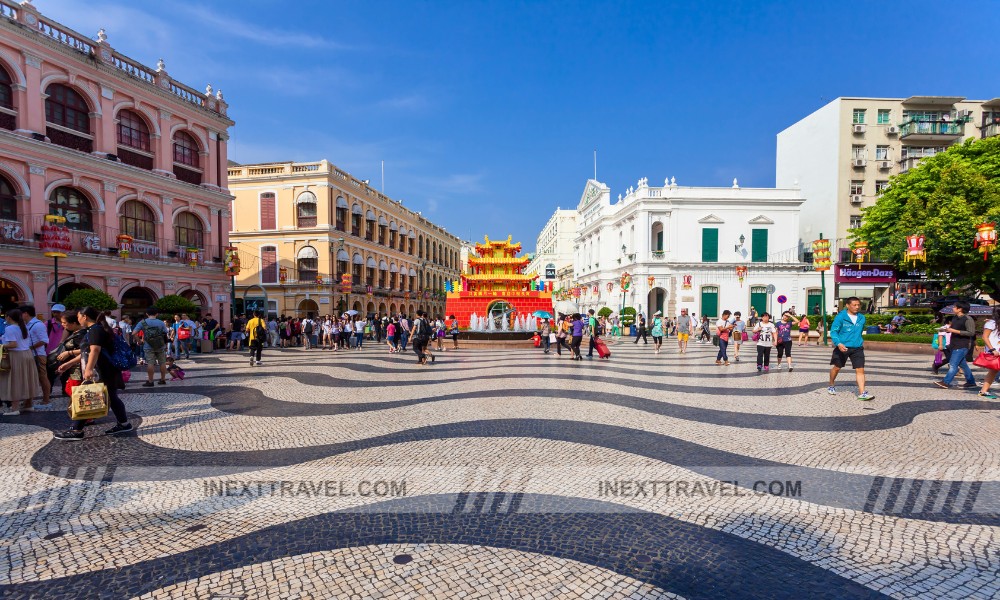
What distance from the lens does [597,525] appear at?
347 cm

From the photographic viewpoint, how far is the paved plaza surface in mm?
2820

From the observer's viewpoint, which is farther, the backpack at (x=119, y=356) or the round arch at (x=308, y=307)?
the round arch at (x=308, y=307)

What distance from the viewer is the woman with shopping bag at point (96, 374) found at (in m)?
5.65

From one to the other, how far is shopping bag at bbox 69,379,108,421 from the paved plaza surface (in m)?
0.41

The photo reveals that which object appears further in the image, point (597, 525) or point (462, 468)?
point (462, 468)

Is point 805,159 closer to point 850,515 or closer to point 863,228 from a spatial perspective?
point 863,228

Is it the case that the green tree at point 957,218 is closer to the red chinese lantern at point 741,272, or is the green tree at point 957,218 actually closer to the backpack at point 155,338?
the red chinese lantern at point 741,272

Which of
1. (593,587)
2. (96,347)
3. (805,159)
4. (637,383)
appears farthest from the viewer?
(805,159)

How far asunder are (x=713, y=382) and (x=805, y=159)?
143 ft

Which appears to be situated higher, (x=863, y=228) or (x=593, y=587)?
(x=863, y=228)

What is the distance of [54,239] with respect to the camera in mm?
15195

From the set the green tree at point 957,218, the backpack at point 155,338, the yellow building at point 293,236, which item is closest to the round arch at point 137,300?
the yellow building at point 293,236

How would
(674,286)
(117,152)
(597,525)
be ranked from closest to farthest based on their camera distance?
(597,525) → (117,152) → (674,286)

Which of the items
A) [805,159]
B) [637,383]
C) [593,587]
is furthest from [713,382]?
[805,159]
